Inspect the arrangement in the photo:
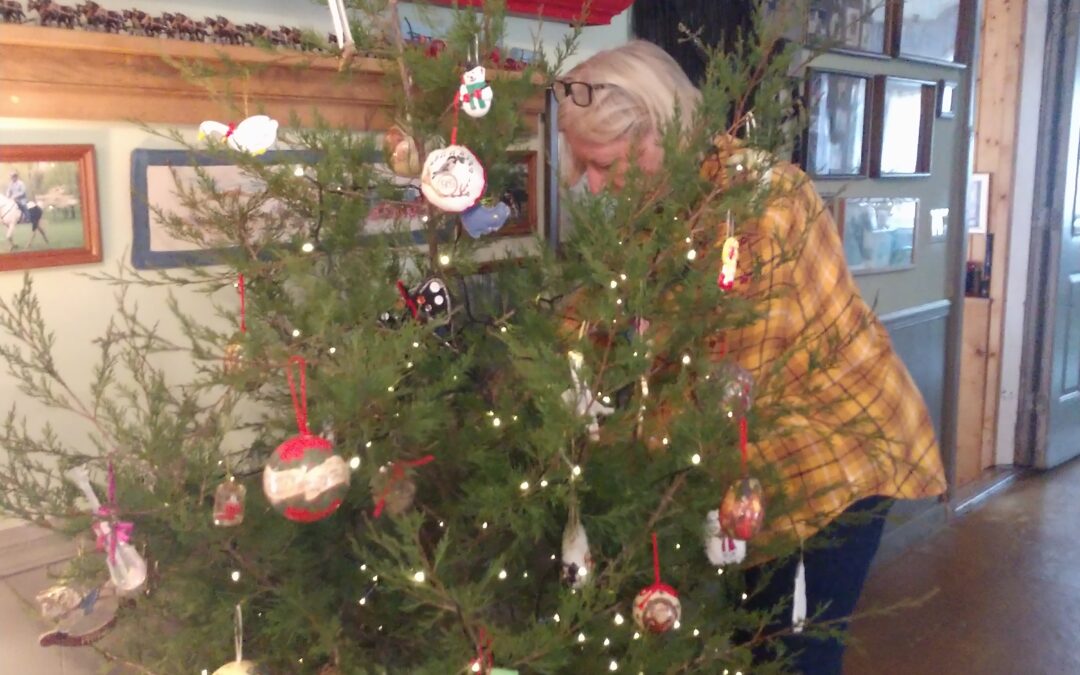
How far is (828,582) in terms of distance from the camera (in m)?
1.58

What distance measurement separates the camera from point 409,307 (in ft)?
3.92

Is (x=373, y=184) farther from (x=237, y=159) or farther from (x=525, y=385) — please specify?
(x=525, y=385)

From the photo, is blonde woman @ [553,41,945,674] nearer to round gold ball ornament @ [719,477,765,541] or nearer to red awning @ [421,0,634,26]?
round gold ball ornament @ [719,477,765,541]

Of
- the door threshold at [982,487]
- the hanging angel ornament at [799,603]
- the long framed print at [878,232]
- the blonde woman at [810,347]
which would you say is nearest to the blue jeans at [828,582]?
the blonde woman at [810,347]

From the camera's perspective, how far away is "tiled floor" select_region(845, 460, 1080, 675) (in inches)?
102

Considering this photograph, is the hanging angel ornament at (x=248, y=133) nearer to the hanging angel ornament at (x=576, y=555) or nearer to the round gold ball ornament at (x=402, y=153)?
the round gold ball ornament at (x=402, y=153)

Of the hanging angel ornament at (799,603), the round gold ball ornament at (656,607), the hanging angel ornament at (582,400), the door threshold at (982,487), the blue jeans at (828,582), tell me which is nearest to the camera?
the hanging angel ornament at (582,400)

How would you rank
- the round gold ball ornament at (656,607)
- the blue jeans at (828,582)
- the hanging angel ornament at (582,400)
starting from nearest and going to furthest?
1. the hanging angel ornament at (582,400)
2. the round gold ball ornament at (656,607)
3. the blue jeans at (828,582)

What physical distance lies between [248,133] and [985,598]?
2.71 m

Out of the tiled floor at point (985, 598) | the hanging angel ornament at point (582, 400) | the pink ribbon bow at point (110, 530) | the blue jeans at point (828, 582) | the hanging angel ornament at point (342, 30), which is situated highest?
the hanging angel ornament at point (342, 30)

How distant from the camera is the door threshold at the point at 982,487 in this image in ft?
11.8

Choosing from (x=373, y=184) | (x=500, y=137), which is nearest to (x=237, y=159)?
(x=373, y=184)

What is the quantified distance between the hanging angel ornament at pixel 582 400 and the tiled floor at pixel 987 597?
1795 mm

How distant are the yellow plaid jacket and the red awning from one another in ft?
1.83
